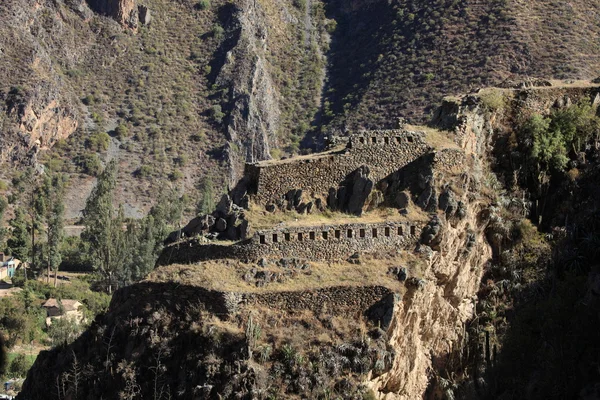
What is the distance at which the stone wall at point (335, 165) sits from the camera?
53.0 meters

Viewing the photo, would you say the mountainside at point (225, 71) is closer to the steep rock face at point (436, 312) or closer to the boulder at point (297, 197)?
the steep rock face at point (436, 312)

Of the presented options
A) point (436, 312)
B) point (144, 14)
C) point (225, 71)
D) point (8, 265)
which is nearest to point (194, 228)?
point (436, 312)

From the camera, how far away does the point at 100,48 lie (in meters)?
128

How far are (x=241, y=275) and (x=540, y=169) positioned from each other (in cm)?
1674

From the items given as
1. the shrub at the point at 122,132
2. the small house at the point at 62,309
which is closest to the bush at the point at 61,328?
the small house at the point at 62,309

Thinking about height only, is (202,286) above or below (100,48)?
below

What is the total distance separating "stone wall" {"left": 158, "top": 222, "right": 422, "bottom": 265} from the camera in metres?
50.0

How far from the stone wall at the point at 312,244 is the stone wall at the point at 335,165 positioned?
2.90 meters

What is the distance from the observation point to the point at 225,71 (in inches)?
4961

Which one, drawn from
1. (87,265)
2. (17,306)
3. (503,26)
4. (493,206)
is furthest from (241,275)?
(503,26)

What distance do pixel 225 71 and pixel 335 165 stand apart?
7361 cm

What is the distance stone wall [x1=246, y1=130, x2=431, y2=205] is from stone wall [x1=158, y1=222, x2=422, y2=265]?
9.52 feet

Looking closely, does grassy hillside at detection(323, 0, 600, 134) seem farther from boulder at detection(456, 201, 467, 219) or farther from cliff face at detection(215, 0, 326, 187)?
boulder at detection(456, 201, 467, 219)

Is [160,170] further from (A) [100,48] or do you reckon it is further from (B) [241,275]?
(B) [241,275]
